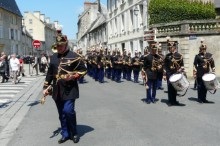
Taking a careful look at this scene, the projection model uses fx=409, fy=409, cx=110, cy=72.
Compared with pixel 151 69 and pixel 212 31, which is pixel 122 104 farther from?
pixel 212 31

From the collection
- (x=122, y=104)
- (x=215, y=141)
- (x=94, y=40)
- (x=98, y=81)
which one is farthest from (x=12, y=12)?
(x=215, y=141)

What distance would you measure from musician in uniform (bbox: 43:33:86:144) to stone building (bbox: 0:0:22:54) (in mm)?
60152

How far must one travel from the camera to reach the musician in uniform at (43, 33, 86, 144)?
7.20 metres

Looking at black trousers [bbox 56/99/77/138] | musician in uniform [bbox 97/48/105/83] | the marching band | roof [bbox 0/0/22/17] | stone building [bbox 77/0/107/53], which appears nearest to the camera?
black trousers [bbox 56/99/77/138]

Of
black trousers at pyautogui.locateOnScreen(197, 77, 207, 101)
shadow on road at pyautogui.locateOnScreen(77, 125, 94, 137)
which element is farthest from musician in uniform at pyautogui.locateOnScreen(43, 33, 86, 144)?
black trousers at pyautogui.locateOnScreen(197, 77, 207, 101)

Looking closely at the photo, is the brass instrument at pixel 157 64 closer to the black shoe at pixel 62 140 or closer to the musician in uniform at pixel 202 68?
the musician in uniform at pixel 202 68

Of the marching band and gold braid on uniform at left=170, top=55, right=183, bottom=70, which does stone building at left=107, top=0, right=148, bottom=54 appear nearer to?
the marching band

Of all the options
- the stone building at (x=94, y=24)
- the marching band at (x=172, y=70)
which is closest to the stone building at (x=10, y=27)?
the stone building at (x=94, y=24)

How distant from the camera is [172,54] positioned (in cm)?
1152

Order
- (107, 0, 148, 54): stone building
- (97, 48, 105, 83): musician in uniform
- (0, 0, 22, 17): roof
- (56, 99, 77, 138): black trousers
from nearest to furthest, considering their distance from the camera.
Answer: (56, 99, 77, 138): black trousers < (97, 48, 105, 83): musician in uniform < (107, 0, 148, 54): stone building < (0, 0, 22, 17): roof

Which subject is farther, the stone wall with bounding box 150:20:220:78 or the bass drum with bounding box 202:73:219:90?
the stone wall with bounding box 150:20:220:78

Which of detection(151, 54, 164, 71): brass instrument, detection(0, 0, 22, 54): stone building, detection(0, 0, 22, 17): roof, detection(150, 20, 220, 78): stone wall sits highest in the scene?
detection(0, 0, 22, 17): roof

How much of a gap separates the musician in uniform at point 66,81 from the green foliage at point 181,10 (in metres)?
21.3

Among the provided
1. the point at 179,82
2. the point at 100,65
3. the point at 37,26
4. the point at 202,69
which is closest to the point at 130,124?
the point at 179,82
